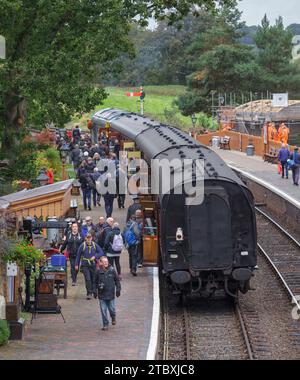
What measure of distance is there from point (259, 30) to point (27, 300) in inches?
2712

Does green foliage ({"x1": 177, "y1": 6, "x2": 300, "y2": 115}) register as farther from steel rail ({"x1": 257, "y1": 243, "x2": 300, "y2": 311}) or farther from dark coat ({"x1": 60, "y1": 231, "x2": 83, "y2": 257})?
dark coat ({"x1": 60, "y1": 231, "x2": 83, "y2": 257})

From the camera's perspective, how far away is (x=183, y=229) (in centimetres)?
2103

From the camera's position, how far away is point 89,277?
21.6 m

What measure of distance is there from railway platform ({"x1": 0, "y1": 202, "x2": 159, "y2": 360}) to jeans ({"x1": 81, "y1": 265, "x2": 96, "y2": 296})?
0.25 metres

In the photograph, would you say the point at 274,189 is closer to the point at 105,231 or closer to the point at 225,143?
the point at 105,231

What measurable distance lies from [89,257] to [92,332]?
115 inches

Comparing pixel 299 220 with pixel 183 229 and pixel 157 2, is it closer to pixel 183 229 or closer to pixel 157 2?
pixel 157 2

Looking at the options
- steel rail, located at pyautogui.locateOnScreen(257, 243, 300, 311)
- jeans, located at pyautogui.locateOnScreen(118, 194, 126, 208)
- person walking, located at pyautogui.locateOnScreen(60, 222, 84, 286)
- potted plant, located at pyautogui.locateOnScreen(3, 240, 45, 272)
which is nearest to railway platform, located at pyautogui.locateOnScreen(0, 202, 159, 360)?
person walking, located at pyautogui.locateOnScreen(60, 222, 84, 286)

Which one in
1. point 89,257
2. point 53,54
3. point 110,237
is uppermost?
point 53,54

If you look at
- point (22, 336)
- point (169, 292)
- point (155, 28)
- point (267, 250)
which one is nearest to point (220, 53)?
point (155, 28)

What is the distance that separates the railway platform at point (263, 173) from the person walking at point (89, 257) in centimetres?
1268

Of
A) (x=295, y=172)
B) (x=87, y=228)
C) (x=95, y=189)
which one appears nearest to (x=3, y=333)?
(x=87, y=228)

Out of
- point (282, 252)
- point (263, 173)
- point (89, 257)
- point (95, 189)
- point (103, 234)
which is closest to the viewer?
point (89, 257)

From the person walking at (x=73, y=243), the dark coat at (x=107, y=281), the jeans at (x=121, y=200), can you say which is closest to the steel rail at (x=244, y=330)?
the dark coat at (x=107, y=281)
